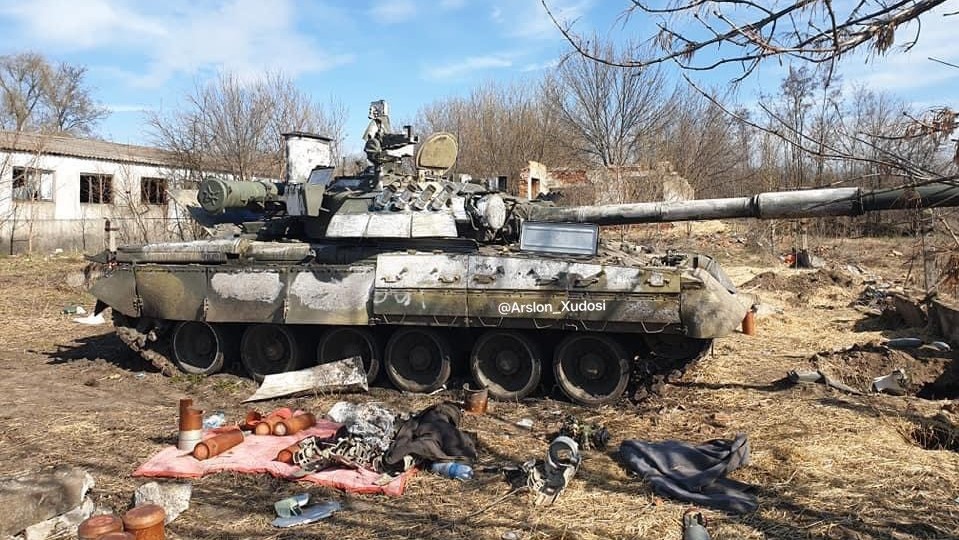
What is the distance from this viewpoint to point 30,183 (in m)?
24.8

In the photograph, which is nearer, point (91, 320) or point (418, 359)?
point (418, 359)

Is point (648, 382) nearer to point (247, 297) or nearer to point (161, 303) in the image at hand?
point (247, 297)

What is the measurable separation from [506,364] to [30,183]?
22.8 m

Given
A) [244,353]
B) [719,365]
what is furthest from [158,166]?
[719,365]

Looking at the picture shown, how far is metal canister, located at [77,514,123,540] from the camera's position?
4.34 meters

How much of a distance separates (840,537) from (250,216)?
8652 millimetres

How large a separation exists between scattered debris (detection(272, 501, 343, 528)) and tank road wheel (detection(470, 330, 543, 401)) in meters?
3.31

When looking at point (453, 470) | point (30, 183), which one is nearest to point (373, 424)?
point (453, 470)

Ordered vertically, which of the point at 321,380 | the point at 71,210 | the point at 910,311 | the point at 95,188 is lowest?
the point at 321,380

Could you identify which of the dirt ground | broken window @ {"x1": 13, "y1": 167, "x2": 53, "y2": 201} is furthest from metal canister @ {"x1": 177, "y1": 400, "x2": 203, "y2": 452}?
broken window @ {"x1": 13, "y1": 167, "x2": 53, "y2": 201}

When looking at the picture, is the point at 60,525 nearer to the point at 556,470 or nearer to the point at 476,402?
the point at 556,470

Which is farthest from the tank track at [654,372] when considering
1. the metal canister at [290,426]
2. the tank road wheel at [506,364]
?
the metal canister at [290,426]

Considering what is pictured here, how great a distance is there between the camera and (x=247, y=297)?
9.08 m

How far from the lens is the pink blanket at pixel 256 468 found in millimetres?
5721
